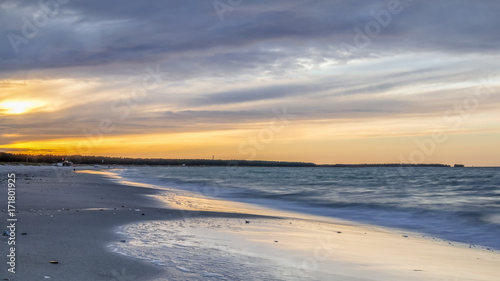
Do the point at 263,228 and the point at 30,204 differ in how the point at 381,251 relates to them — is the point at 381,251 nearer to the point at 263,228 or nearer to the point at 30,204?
the point at 263,228

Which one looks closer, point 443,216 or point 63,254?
point 63,254

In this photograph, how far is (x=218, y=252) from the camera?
717cm

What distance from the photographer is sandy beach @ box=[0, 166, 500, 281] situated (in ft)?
18.9

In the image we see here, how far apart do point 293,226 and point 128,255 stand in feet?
19.6

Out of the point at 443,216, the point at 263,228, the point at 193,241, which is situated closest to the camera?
the point at 193,241

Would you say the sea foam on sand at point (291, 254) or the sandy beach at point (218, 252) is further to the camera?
the sea foam on sand at point (291, 254)

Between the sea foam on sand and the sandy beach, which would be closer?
the sandy beach

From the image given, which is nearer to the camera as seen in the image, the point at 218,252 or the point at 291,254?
the point at 218,252

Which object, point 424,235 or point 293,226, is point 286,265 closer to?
point 293,226

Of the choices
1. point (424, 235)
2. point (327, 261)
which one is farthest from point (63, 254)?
point (424, 235)

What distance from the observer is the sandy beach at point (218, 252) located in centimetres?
576

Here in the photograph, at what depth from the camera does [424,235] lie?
12.1m

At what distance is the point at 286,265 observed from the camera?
653 centimetres

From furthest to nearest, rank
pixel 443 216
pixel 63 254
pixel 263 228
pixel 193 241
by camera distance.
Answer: pixel 443 216 → pixel 263 228 → pixel 193 241 → pixel 63 254
